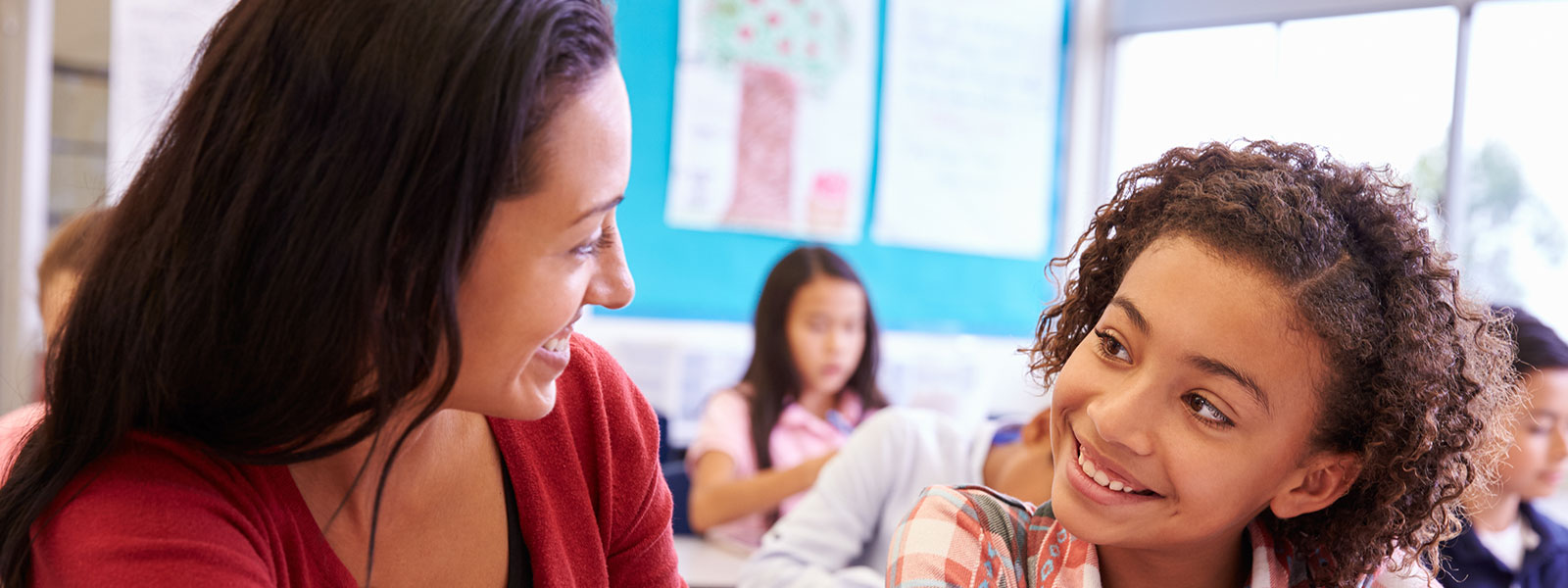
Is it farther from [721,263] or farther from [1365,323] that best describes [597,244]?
[721,263]

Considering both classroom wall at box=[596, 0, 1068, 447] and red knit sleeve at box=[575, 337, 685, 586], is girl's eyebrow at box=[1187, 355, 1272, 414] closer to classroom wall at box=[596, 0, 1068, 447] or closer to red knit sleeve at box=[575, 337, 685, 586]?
red knit sleeve at box=[575, 337, 685, 586]

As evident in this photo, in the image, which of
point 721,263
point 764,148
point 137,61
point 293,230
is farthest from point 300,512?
point 764,148

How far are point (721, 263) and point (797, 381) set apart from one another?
898mm

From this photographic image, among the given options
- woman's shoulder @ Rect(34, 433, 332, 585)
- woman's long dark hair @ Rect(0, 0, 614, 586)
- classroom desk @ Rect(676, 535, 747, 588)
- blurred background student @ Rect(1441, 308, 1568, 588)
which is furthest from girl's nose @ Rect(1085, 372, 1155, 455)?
blurred background student @ Rect(1441, 308, 1568, 588)

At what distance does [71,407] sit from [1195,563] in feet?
3.46

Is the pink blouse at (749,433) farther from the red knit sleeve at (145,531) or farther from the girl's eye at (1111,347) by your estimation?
the red knit sleeve at (145,531)

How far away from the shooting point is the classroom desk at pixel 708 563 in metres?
2.26

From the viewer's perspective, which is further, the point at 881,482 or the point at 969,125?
the point at 969,125

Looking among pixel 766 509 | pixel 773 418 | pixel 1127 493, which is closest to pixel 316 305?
pixel 1127 493

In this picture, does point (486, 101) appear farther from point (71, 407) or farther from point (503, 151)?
point (71, 407)

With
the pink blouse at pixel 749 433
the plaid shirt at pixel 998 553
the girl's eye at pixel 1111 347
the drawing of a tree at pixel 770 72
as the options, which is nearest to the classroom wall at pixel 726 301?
the drawing of a tree at pixel 770 72

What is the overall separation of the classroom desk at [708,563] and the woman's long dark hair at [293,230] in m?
1.34

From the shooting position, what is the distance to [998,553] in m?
1.19

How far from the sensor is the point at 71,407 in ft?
2.66
